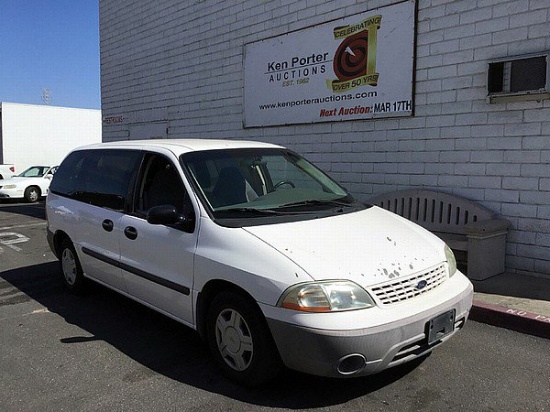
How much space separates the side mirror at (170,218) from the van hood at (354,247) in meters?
0.52

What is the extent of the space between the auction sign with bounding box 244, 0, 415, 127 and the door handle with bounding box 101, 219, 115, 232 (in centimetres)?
427

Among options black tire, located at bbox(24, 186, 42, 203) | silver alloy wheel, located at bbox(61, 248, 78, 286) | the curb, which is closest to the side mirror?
silver alloy wheel, located at bbox(61, 248, 78, 286)

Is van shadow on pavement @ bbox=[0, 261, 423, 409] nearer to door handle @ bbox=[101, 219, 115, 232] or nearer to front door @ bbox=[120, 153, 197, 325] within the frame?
front door @ bbox=[120, 153, 197, 325]

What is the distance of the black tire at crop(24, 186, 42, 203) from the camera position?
1770 centimetres

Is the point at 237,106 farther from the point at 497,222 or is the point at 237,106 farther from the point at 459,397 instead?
the point at 459,397

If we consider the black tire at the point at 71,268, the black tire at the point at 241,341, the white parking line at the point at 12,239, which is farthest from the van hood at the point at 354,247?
the white parking line at the point at 12,239

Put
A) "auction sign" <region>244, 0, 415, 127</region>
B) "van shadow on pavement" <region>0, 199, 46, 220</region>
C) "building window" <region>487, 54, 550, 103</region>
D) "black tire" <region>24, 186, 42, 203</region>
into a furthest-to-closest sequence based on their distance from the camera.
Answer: "black tire" <region>24, 186, 42, 203</region> < "van shadow on pavement" <region>0, 199, 46, 220</region> < "auction sign" <region>244, 0, 415, 127</region> < "building window" <region>487, 54, 550, 103</region>

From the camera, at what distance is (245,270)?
300cm

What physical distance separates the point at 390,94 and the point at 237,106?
3.52 m

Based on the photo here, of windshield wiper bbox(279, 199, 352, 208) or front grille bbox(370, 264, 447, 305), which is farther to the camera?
windshield wiper bbox(279, 199, 352, 208)

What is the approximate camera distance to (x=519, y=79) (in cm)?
556

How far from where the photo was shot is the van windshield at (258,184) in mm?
3615

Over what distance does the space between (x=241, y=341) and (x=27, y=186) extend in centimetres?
1703

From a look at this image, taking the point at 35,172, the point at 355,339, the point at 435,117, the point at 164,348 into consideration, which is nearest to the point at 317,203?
the point at 355,339
